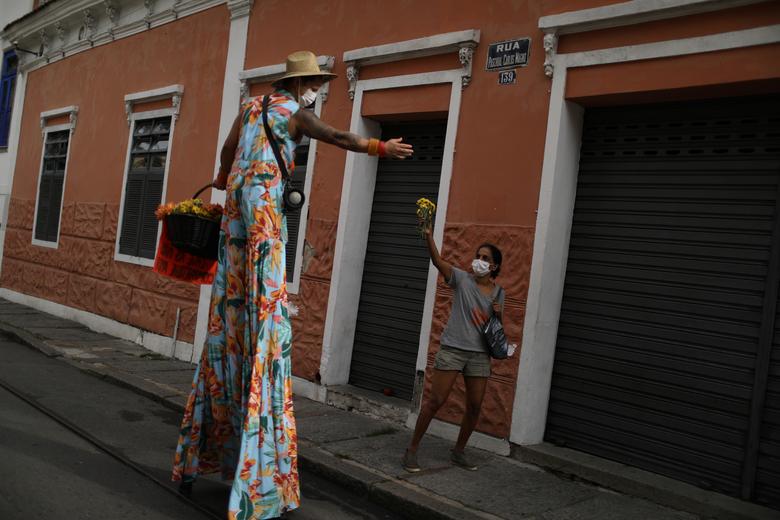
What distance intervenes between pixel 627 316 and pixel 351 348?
10.2 ft

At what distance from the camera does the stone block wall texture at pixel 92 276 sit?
34.2 feet

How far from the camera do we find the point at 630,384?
5750mm

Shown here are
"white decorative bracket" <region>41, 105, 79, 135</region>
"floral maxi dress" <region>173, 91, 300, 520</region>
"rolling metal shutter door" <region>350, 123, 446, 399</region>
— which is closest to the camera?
"floral maxi dress" <region>173, 91, 300, 520</region>

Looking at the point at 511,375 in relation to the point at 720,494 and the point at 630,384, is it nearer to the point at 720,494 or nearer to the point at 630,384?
the point at 630,384

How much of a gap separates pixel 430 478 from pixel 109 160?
30.1 feet

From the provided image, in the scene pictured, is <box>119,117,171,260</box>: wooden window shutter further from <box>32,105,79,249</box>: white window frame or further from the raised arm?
the raised arm

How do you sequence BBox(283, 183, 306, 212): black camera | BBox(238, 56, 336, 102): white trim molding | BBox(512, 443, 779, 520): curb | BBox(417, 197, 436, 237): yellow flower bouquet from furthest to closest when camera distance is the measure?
BBox(238, 56, 336, 102): white trim molding < BBox(417, 197, 436, 237): yellow flower bouquet < BBox(512, 443, 779, 520): curb < BBox(283, 183, 306, 212): black camera

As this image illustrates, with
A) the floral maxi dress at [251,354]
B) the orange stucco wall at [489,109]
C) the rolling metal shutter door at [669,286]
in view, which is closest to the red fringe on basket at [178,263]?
the floral maxi dress at [251,354]

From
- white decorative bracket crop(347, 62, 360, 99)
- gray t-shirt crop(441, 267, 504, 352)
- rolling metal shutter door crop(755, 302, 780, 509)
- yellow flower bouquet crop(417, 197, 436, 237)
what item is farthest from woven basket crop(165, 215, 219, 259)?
white decorative bracket crop(347, 62, 360, 99)

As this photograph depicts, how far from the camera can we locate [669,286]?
5.62m

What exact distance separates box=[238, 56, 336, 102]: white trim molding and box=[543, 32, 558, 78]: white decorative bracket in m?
2.78

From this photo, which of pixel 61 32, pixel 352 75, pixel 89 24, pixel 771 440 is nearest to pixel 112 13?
pixel 89 24

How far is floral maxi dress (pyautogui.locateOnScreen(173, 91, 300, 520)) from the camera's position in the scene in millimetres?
3879

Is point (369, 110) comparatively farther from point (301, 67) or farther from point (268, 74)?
point (301, 67)
